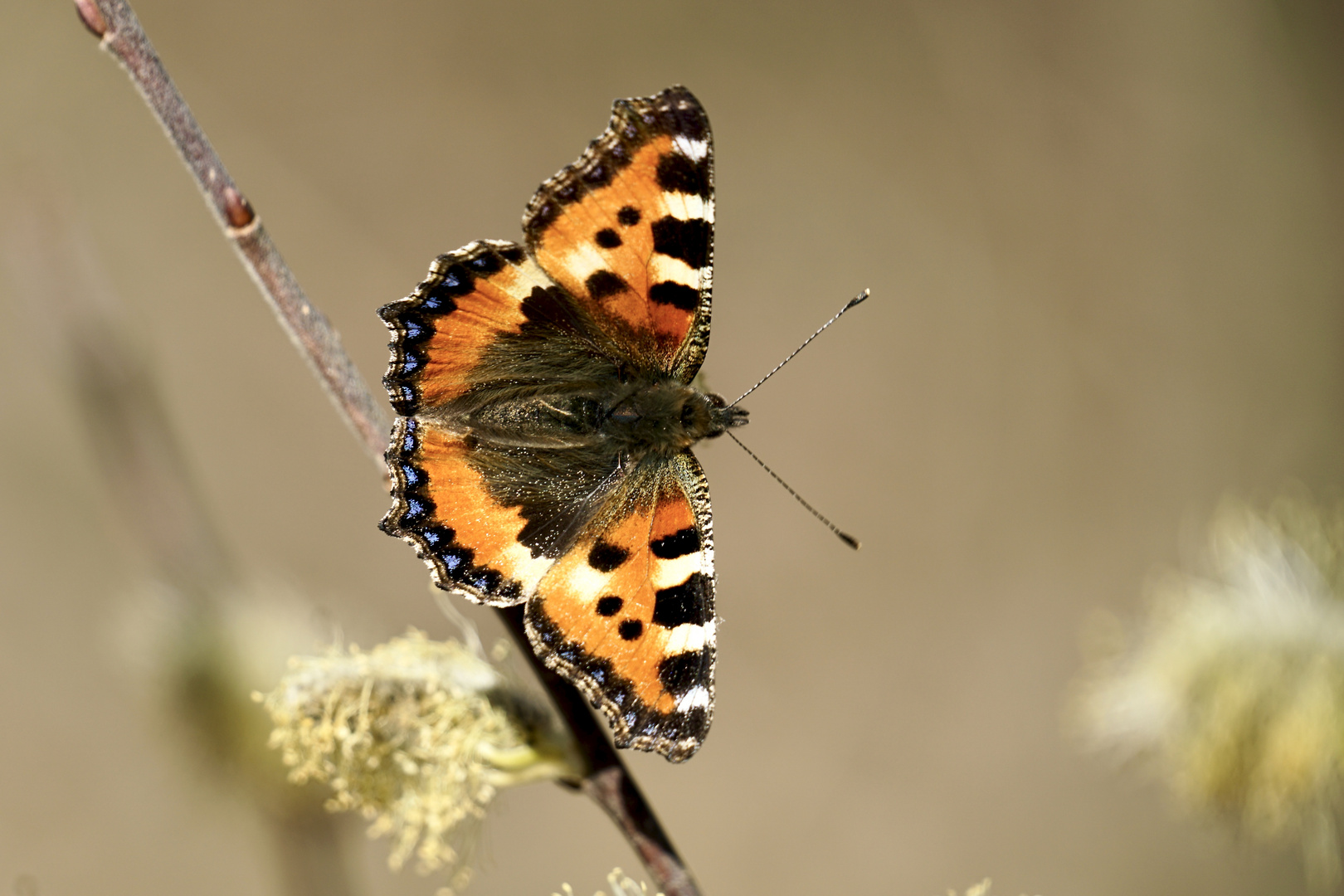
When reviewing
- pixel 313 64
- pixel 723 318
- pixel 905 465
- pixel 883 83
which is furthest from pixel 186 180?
pixel 905 465

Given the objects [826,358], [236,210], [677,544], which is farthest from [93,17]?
[826,358]

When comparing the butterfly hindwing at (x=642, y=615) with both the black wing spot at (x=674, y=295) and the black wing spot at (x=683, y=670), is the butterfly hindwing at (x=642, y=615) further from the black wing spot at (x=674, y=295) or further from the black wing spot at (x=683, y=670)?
the black wing spot at (x=674, y=295)

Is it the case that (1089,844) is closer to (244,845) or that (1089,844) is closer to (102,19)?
(244,845)

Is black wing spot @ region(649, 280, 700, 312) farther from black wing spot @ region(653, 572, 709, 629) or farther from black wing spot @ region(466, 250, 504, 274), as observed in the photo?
black wing spot @ region(653, 572, 709, 629)

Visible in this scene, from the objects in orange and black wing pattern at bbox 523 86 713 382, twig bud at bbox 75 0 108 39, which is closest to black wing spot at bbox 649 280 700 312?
orange and black wing pattern at bbox 523 86 713 382

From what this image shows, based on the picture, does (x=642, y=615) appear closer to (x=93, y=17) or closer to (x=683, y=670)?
(x=683, y=670)

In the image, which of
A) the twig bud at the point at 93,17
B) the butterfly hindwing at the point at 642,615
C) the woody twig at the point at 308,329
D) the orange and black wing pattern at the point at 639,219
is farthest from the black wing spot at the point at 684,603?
the twig bud at the point at 93,17
